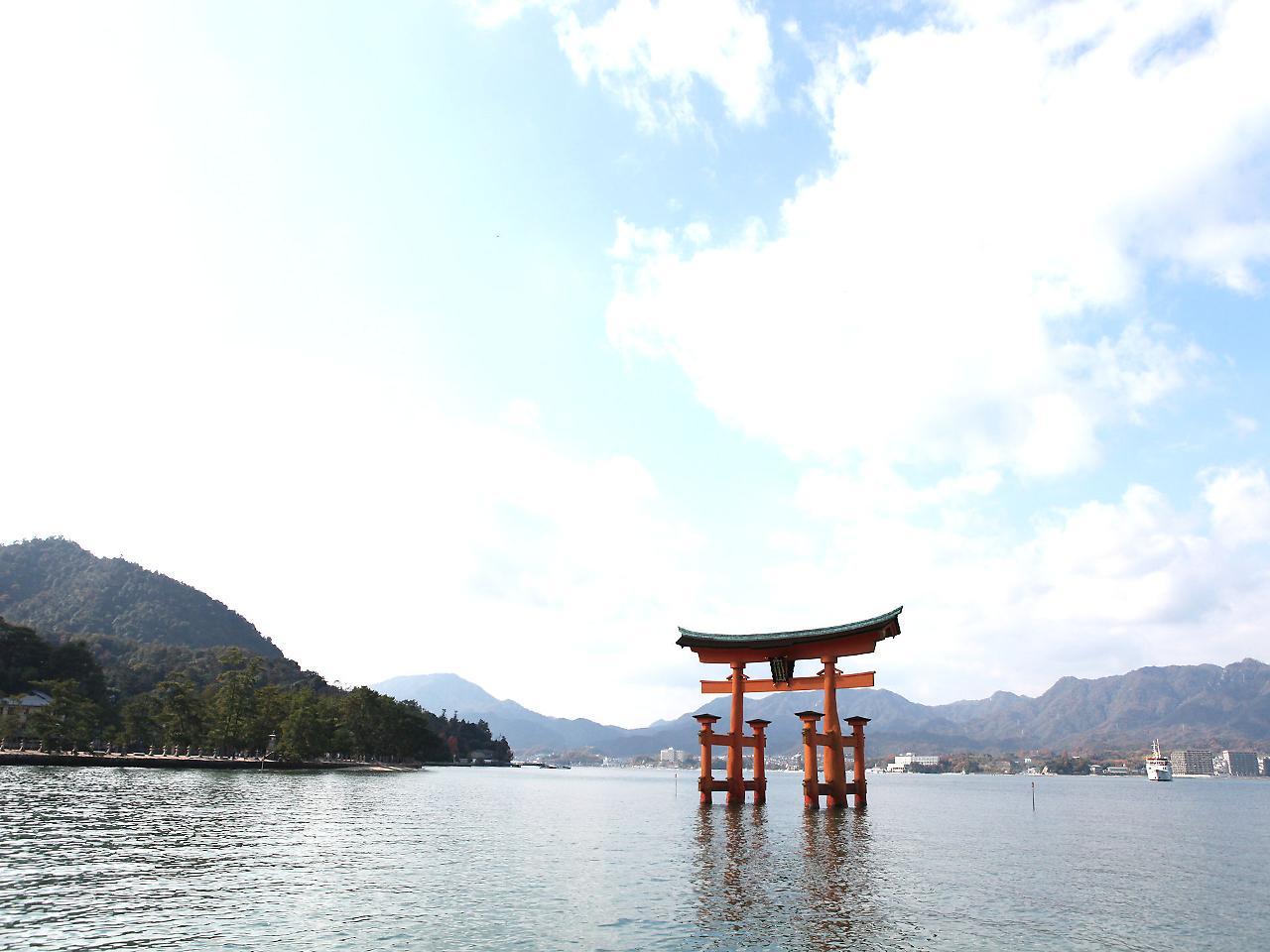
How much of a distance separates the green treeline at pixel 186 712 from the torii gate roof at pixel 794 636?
5606 cm

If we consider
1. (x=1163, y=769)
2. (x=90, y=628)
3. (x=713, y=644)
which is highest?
(x=90, y=628)

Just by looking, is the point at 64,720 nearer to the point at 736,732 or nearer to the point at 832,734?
the point at 736,732

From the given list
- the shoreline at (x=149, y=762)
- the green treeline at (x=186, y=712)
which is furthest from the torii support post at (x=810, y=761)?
the green treeline at (x=186, y=712)

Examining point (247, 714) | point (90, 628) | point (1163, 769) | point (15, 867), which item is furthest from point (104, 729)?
point (1163, 769)

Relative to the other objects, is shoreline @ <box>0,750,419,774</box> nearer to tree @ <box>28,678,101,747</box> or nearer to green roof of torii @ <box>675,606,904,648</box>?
tree @ <box>28,678,101,747</box>

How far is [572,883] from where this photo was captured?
20.5 metres

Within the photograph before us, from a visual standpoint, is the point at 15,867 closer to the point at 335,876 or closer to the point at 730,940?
the point at 335,876

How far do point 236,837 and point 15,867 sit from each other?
776 centimetres

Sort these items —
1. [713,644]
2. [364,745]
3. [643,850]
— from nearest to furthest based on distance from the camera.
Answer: [643,850] → [713,644] → [364,745]

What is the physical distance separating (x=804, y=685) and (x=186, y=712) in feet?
217

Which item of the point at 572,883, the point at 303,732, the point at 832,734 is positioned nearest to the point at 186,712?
the point at 303,732

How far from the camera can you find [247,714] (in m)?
78.4

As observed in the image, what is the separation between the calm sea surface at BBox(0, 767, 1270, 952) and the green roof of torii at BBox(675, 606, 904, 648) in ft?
27.8

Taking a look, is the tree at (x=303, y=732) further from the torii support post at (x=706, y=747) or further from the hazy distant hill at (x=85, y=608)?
the hazy distant hill at (x=85, y=608)
